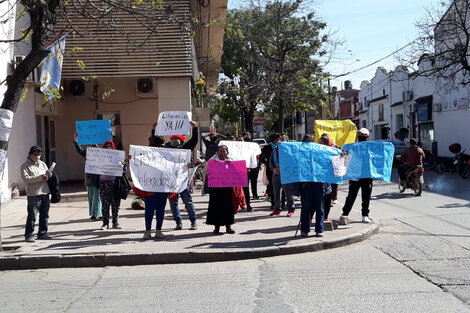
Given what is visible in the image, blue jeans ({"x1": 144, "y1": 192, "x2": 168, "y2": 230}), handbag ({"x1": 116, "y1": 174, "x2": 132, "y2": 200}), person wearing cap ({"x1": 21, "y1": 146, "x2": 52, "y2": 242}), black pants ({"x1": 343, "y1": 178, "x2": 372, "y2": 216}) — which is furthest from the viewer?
black pants ({"x1": 343, "y1": 178, "x2": 372, "y2": 216})

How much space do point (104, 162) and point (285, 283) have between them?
16.7 ft

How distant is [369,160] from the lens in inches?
424

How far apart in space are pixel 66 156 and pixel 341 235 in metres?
14.8

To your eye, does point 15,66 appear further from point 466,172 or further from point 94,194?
point 466,172

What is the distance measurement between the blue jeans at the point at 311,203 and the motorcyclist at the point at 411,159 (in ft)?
27.1

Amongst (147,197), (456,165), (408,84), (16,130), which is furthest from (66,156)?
(408,84)

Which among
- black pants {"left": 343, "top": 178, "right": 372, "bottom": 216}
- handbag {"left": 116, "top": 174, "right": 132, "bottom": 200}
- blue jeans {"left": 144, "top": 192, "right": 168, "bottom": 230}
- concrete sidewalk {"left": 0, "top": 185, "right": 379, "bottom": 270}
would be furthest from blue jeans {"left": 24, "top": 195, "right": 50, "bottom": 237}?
black pants {"left": 343, "top": 178, "right": 372, "bottom": 216}

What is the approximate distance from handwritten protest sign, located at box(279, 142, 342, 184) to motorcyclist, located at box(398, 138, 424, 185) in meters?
7.91

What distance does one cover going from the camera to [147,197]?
969cm

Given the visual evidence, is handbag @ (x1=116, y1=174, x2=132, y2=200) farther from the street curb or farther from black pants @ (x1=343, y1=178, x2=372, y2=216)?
black pants @ (x1=343, y1=178, x2=372, y2=216)

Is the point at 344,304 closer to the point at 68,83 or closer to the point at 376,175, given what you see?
the point at 376,175

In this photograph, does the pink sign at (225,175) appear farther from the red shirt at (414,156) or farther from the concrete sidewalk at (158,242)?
the red shirt at (414,156)

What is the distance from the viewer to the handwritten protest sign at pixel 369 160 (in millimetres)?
10766

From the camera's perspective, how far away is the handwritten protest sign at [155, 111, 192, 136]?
10.8 metres
